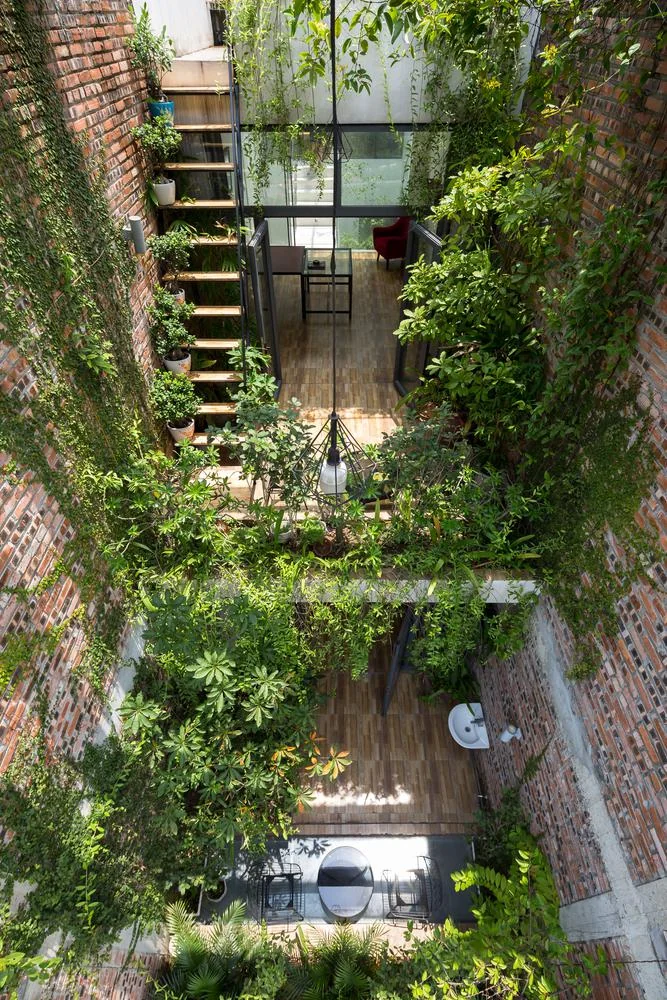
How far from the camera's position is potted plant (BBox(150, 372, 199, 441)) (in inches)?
184

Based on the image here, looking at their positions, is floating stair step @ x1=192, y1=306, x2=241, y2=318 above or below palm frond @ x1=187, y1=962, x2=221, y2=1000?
above

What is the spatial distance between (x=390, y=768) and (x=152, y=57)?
6.68 m

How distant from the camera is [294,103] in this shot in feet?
15.6

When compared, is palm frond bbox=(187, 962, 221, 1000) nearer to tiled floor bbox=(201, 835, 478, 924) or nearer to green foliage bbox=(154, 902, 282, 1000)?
green foliage bbox=(154, 902, 282, 1000)

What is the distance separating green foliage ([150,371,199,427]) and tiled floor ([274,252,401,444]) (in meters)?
1.40

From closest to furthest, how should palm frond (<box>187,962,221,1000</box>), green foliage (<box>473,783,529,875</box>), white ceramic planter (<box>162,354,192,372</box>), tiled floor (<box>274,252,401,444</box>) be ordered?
palm frond (<box>187,962,221,1000</box>), green foliage (<box>473,783,529,875</box>), white ceramic planter (<box>162,354,192,372</box>), tiled floor (<box>274,252,401,444</box>)

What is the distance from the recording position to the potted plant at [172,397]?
4676 millimetres

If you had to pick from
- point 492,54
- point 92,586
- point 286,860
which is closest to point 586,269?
point 492,54

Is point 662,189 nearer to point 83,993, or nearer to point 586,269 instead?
point 586,269

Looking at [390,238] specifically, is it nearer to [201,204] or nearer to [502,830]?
[201,204]

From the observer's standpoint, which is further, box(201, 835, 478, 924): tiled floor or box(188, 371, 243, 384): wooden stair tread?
box(188, 371, 243, 384): wooden stair tread

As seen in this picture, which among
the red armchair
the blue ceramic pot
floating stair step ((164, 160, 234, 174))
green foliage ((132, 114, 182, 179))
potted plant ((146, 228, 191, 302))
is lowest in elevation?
the red armchair

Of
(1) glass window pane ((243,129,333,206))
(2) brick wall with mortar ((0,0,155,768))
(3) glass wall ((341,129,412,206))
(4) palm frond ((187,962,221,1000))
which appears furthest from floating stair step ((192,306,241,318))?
(4) palm frond ((187,962,221,1000))

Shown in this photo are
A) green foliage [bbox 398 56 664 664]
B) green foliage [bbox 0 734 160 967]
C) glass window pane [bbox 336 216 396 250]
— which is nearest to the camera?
green foliage [bbox 0 734 160 967]
